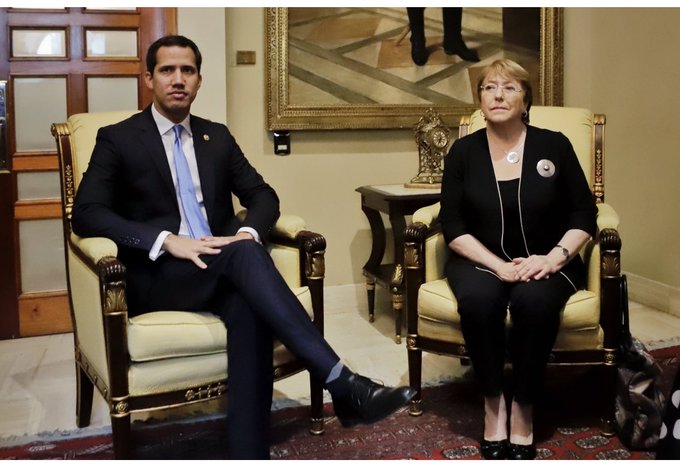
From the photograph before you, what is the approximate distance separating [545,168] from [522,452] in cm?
Answer: 88

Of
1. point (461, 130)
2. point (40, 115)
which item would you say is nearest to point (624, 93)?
point (461, 130)

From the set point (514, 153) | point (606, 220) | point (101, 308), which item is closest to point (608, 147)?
point (606, 220)

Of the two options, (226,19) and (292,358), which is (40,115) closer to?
(226,19)

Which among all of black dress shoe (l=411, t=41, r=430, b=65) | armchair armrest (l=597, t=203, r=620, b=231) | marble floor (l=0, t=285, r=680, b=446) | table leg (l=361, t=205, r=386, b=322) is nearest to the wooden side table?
table leg (l=361, t=205, r=386, b=322)

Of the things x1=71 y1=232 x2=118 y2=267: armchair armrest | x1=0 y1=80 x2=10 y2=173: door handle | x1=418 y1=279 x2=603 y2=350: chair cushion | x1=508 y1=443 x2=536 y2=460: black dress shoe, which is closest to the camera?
x1=71 y1=232 x2=118 y2=267: armchair armrest

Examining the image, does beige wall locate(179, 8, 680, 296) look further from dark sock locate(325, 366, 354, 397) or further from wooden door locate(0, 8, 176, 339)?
dark sock locate(325, 366, 354, 397)

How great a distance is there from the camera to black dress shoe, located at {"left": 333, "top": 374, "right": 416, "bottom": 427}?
2072 mm

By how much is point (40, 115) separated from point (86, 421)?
5.22 ft

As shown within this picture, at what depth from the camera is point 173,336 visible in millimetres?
2150

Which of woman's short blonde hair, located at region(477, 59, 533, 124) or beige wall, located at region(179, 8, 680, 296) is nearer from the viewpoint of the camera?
woman's short blonde hair, located at region(477, 59, 533, 124)

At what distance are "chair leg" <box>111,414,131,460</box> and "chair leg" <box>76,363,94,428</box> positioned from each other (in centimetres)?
51

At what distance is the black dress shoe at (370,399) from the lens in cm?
207

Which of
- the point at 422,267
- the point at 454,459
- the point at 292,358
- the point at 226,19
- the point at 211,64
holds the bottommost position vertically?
the point at 454,459

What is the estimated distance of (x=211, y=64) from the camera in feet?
12.1
